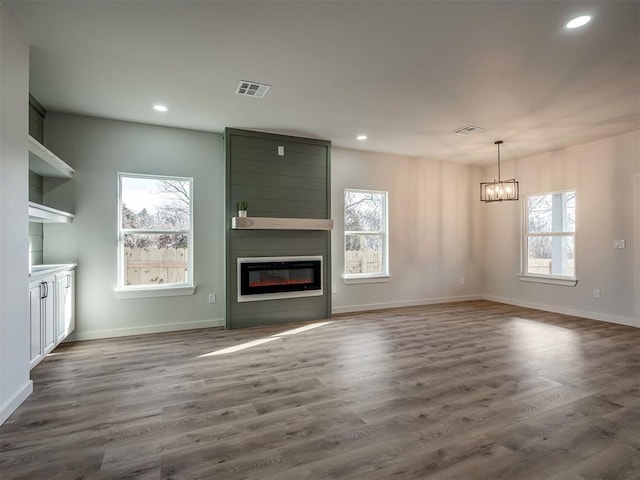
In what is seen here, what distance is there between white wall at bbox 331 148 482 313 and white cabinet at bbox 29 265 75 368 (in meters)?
3.65

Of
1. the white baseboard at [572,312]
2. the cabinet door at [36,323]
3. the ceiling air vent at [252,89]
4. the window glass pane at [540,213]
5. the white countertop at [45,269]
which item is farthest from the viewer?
the window glass pane at [540,213]

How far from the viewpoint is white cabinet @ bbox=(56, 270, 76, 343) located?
360 centimetres

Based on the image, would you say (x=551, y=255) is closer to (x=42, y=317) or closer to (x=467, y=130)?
(x=467, y=130)

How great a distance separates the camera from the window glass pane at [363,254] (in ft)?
19.6

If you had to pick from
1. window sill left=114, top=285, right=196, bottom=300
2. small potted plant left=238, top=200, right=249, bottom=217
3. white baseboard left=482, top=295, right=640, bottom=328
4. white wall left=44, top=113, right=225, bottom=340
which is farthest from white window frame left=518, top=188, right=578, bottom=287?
window sill left=114, top=285, right=196, bottom=300

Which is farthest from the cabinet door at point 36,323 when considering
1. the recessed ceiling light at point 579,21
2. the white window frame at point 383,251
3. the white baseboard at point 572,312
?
the white baseboard at point 572,312

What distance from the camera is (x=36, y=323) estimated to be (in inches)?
118

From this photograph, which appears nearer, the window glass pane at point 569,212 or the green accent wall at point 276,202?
the green accent wall at point 276,202

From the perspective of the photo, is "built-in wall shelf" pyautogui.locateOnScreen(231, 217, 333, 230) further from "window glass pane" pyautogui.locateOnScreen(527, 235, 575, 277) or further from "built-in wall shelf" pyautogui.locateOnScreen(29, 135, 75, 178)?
"window glass pane" pyautogui.locateOnScreen(527, 235, 575, 277)

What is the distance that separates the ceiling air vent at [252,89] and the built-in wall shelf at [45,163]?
189 centimetres

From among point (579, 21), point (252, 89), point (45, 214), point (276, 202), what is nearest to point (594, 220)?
point (579, 21)

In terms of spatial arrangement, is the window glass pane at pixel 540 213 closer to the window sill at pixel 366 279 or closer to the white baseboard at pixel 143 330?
the window sill at pixel 366 279

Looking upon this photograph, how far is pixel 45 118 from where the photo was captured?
13.6 ft

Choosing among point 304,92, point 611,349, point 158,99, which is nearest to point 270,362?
point 304,92
